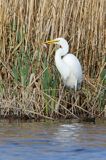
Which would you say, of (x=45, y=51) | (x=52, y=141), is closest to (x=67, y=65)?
(x=45, y=51)

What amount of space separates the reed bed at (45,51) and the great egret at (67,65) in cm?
14

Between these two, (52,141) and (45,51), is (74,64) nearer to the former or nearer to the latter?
(45,51)

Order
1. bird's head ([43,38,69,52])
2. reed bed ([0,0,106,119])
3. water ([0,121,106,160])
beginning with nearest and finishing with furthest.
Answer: water ([0,121,106,160]) → reed bed ([0,0,106,119]) → bird's head ([43,38,69,52])

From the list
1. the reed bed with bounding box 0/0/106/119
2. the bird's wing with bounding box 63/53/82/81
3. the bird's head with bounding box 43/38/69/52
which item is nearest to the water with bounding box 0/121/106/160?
the reed bed with bounding box 0/0/106/119

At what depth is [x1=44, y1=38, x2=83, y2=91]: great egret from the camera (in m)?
9.33

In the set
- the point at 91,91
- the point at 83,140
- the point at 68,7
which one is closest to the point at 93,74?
the point at 91,91

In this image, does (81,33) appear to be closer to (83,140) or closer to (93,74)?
(93,74)

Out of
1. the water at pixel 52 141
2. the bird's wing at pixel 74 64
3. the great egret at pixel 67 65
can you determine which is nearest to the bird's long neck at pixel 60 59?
the great egret at pixel 67 65

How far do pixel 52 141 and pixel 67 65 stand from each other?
8.67 ft

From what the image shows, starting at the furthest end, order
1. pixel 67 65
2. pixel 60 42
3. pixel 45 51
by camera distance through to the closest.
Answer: pixel 67 65 < pixel 45 51 < pixel 60 42

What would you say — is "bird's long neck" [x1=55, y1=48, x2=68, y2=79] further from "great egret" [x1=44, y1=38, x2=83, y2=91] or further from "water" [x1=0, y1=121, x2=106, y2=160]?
"water" [x1=0, y1=121, x2=106, y2=160]

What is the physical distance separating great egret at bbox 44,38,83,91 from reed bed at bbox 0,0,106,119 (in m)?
0.14

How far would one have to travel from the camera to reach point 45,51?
373 inches

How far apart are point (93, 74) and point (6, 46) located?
1320mm
